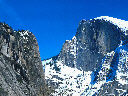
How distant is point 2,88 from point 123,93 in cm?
16990

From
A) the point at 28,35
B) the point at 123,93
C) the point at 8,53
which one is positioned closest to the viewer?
the point at 8,53

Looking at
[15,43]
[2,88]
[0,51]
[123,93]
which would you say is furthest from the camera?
→ [123,93]

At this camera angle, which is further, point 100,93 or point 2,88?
point 100,93

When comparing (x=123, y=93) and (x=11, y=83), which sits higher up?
(x=123, y=93)

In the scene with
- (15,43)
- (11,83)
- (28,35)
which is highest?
(28,35)

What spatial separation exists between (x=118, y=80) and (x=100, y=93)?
1869 centimetres

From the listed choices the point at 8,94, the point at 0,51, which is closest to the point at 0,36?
the point at 0,51

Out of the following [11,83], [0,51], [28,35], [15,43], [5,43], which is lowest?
[11,83]

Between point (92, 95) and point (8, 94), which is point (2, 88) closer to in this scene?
point (8, 94)

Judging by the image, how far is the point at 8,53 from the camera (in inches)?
1501

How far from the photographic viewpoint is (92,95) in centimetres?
19325

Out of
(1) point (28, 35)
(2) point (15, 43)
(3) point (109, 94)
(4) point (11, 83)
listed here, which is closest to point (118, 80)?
(3) point (109, 94)

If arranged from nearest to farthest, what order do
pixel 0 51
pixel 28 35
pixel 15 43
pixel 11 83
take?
pixel 11 83 < pixel 0 51 < pixel 15 43 < pixel 28 35

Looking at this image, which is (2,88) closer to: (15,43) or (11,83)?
(11,83)
